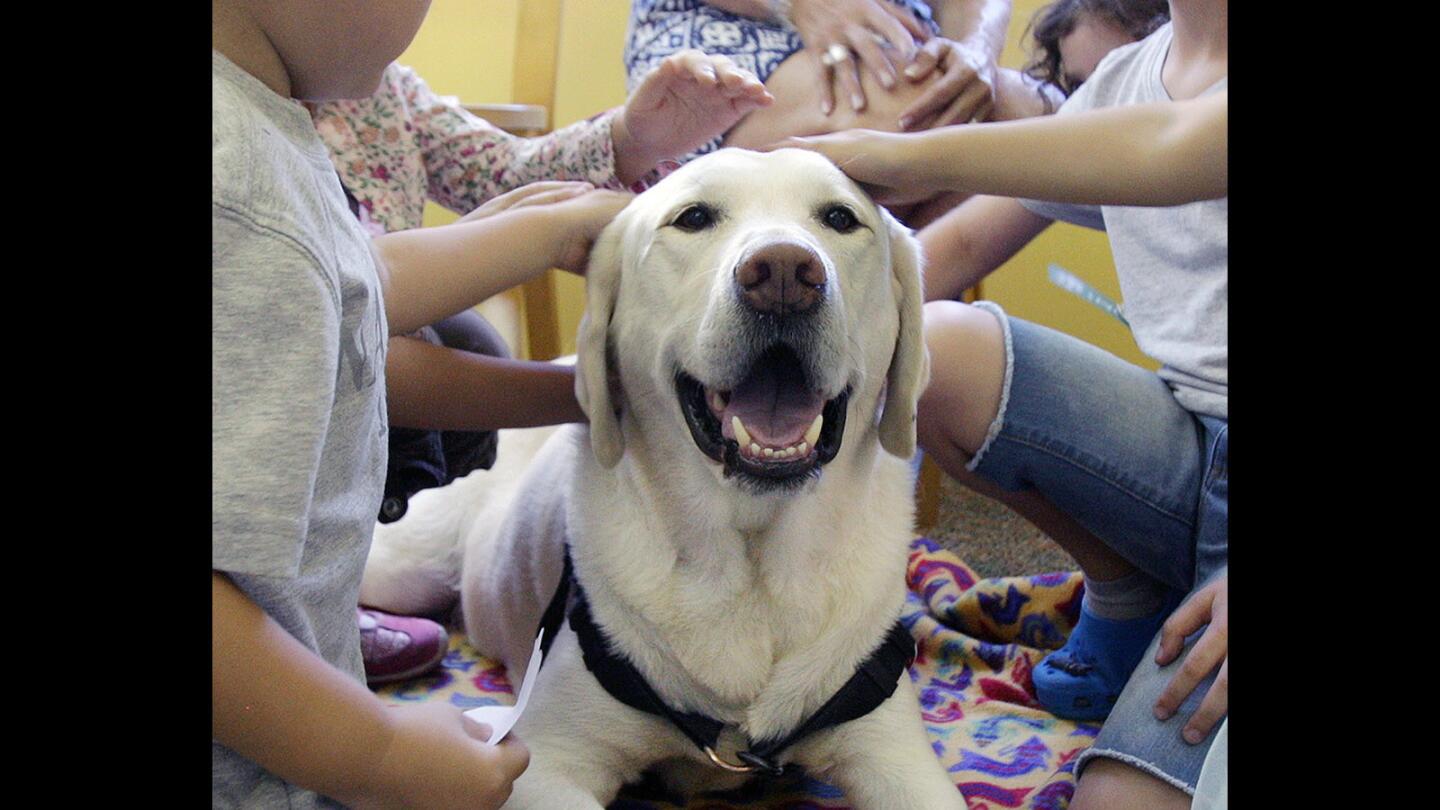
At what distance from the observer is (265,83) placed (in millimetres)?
909

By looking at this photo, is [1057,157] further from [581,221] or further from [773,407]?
[581,221]

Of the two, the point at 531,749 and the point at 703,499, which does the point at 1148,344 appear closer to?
the point at 703,499

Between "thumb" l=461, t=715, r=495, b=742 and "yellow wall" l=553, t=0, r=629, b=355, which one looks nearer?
"thumb" l=461, t=715, r=495, b=742

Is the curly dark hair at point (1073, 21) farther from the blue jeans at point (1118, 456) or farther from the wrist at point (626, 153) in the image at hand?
the wrist at point (626, 153)

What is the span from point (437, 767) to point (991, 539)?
1812mm

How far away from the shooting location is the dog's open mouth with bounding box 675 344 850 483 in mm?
1104

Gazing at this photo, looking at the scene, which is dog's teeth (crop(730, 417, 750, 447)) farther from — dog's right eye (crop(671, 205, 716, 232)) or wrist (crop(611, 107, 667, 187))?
wrist (crop(611, 107, 667, 187))

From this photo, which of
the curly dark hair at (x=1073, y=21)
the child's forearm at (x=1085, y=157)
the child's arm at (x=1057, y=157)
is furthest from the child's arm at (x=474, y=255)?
the curly dark hair at (x=1073, y=21)

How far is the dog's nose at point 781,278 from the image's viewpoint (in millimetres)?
1045

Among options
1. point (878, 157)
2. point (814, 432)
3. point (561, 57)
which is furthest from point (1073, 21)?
point (561, 57)

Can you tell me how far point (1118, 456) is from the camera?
1.45 metres

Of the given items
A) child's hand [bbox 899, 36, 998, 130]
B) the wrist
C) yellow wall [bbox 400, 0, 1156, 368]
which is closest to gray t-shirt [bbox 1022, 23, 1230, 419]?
child's hand [bbox 899, 36, 998, 130]

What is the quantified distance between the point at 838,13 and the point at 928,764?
3.85 feet

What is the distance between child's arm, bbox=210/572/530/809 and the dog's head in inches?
15.0
